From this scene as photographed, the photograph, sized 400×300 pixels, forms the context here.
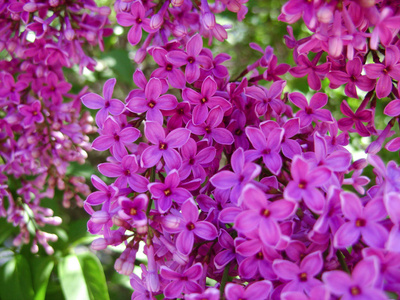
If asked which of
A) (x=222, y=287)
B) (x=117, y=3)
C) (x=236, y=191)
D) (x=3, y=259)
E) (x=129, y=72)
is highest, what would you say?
(x=117, y=3)

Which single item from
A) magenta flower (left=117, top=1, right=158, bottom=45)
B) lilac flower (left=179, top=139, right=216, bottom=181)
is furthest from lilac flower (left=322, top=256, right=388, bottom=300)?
magenta flower (left=117, top=1, right=158, bottom=45)

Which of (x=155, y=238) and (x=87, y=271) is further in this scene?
(x=87, y=271)

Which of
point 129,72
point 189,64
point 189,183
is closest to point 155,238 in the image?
point 189,183

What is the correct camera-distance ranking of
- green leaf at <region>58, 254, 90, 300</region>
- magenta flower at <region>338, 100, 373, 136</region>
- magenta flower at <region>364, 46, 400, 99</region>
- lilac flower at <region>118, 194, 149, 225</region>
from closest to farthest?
lilac flower at <region>118, 194, 149, 225</region> → magenta flower at <region>364, 46, 400, 99</region> → magenta flower at <region>338, 100, 373, 136</region> → green leaf at <region>58, 254, 90, 300</region>

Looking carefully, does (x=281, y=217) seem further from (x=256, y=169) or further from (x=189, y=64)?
(x=189, y=64)

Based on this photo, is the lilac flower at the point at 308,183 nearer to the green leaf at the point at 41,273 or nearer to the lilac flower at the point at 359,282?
Result: the lilac flower at the point at 359,282

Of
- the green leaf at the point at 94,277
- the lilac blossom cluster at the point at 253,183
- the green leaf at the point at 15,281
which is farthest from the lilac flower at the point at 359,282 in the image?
the green leaf at the point at 15,281

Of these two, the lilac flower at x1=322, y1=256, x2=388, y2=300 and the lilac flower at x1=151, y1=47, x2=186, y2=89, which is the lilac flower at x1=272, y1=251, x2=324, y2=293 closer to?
the lilac flower at x1=322, y1=256, x2=388, y2=300
